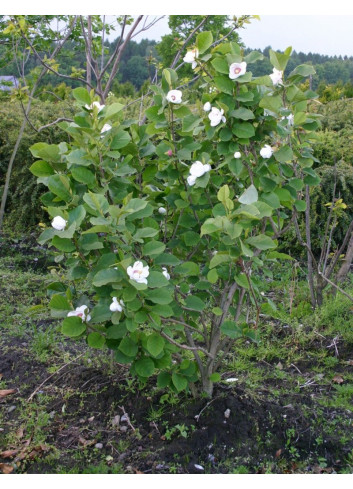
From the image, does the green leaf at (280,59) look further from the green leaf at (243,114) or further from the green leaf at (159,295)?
the green leaf at (159,295)

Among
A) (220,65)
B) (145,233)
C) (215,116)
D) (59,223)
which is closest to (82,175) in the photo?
(59,223)

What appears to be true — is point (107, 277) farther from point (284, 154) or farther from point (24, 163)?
point (24, 163)

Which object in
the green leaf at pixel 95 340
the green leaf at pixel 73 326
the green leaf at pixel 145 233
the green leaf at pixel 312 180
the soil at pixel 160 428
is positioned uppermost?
the green leaf at pixel 312 180

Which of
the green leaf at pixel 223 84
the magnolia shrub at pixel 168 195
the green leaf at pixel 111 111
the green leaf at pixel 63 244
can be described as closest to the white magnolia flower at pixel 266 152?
the magnolia shrub at pixel 168 195

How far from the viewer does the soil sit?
2.11m

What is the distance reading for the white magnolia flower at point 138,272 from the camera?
5.53 ft

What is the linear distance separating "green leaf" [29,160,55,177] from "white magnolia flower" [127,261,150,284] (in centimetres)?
63

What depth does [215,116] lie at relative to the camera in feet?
6.31

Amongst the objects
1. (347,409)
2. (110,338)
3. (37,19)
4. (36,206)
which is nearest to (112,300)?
(110,338)

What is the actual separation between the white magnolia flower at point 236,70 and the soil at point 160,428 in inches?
54.5

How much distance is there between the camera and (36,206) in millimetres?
5723

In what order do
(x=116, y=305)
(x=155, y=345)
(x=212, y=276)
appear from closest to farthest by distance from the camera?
1. (x=116, y=305)
2. (x=155, y=345)
3. (x=212, y=276)

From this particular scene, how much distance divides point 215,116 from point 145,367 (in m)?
0.99

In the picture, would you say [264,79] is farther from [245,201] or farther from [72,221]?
[72,221]
